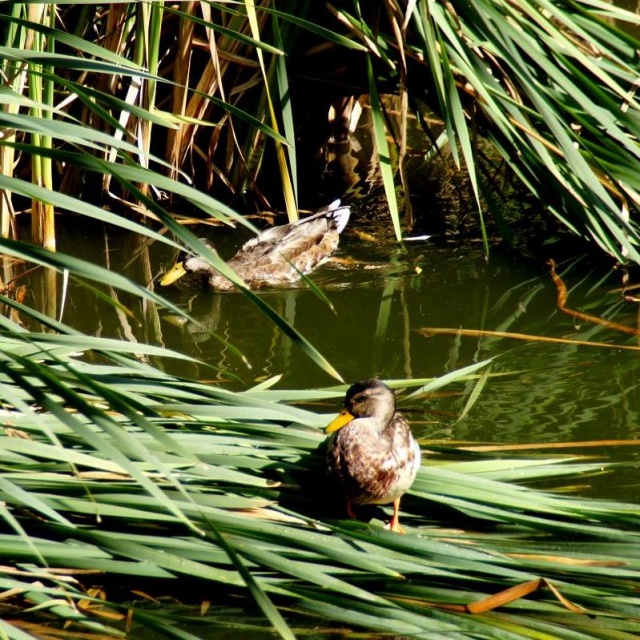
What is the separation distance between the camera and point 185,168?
7.94m

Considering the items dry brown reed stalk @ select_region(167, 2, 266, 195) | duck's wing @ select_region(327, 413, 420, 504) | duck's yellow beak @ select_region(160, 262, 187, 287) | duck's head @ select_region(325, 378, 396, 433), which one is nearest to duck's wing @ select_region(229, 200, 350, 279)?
duck's yellow beak @ select_region(160, 262, 187, 287)

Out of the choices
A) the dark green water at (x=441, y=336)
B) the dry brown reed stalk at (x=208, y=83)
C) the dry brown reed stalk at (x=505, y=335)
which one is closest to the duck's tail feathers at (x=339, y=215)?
the dark green water at (x=441, y=336)

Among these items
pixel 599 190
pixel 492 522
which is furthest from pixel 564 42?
pixel 492 522

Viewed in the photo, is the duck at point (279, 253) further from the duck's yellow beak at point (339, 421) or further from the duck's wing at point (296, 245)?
the duck's yellow beak at point (339, 421)

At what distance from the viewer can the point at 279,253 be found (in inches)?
282

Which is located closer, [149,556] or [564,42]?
[149,556]

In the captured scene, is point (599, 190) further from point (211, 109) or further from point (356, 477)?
point (211, 109)

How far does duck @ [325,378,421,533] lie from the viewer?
11.6 feet

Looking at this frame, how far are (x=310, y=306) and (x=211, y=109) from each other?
2017 mm

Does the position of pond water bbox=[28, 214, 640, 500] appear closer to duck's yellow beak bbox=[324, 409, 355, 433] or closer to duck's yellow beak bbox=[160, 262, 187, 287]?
duck's yellow beak bbox=[160, 262, 187, 287]

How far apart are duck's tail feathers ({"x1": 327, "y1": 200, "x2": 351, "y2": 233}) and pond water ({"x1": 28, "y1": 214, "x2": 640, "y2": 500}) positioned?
174 mm

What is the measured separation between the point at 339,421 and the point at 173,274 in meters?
3.39

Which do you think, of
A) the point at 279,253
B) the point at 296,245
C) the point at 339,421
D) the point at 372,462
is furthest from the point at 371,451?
the point at 296,245

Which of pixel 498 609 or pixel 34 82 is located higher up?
pixel 34 82
